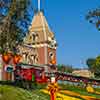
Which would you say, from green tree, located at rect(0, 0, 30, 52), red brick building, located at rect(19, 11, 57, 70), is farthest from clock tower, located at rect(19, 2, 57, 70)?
green tree, located at rect(0, 0, 30, 52)

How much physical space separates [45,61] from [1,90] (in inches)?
1689

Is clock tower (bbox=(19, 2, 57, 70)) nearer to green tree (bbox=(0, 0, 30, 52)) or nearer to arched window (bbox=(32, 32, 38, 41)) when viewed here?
arched window (bbox=(32, 32, 38, 41))

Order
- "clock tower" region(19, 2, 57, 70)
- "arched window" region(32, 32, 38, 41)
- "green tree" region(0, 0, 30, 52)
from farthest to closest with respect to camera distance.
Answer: "arched window" region(32, 32, 38, 41) → "clock tower" region(19, 2, 57, 70) → "green tree" region(0, 0, 30, 52)

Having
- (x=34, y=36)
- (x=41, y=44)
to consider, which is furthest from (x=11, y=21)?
(x=34, y=36)

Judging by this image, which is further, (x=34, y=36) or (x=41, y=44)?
(x=34, y=36)

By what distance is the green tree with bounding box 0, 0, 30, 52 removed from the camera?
86.7ft

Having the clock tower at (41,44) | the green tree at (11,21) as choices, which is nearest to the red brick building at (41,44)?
the clock tower at (41,44)

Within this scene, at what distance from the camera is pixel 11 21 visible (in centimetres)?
2681

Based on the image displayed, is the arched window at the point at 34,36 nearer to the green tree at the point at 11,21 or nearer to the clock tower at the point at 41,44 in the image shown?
the clock tower at the point at 41,44

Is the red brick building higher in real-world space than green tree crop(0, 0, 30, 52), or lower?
higher

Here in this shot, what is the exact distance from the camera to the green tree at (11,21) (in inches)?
1040

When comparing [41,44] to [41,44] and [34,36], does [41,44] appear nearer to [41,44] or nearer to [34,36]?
[41,44]

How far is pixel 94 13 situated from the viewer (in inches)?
1041

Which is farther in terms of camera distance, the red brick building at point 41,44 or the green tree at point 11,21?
the red brick building at point 41,44
